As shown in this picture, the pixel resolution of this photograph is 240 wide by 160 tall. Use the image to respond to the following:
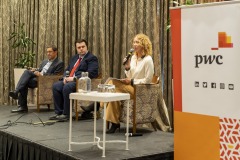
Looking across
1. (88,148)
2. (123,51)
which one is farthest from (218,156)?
(123,51)

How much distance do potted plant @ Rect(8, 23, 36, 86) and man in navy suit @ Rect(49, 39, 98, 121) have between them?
1761 millimetres

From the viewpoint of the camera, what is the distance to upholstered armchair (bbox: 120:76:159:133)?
428cm

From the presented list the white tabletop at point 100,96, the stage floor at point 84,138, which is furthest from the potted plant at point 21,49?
the white tabletop at point 100,96

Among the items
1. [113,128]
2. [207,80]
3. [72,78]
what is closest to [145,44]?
[113,128]

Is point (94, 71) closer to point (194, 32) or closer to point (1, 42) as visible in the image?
point (194, 32)

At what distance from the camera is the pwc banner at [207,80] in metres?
2.45

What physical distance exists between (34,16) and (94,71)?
2.71m

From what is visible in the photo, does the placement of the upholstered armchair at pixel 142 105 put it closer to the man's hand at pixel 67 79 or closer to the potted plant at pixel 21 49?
the man's hand at pixel 67 79

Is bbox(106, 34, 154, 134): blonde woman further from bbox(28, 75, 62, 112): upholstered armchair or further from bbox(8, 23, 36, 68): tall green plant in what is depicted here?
bbox(8, 23, 36, 68): tall green plant

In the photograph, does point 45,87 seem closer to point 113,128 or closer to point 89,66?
point 89,66

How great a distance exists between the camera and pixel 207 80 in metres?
2.60

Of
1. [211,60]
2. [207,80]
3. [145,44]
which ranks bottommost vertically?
[207,80]

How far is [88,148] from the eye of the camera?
3.61 metres

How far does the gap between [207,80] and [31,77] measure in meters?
3.98
